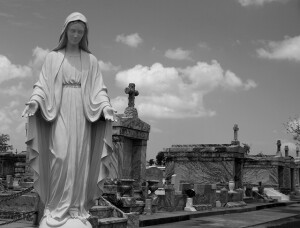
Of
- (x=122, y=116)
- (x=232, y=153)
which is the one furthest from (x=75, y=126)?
(x=232, y=153)

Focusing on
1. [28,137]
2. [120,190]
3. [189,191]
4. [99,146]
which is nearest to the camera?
→ [28,137]

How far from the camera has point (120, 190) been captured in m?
10.8

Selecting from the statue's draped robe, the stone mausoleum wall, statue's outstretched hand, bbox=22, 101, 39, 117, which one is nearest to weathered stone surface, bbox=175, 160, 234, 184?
the stone mausoleum wall

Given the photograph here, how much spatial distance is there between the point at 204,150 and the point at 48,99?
16.5 m

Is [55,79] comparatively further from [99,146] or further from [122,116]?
[122,116]

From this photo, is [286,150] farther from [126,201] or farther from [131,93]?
[126,201]

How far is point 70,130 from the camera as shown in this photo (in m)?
5.61

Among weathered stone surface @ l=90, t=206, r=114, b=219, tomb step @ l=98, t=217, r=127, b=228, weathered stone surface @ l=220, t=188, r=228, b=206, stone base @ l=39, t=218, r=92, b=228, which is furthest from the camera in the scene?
weathered stone surface @ l=220, t=188, r=228, b=206

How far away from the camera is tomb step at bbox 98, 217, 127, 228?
8.39 metres

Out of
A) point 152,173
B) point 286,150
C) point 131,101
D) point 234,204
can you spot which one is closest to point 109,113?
point 131,101

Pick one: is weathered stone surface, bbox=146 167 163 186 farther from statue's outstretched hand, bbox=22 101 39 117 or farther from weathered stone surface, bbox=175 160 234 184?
statue's outstretched hand, bbox=22 101 39 117

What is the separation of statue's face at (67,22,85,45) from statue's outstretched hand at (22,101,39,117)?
1.05 m

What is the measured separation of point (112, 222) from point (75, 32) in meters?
4.28

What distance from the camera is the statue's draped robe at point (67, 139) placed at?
5.48 meters
